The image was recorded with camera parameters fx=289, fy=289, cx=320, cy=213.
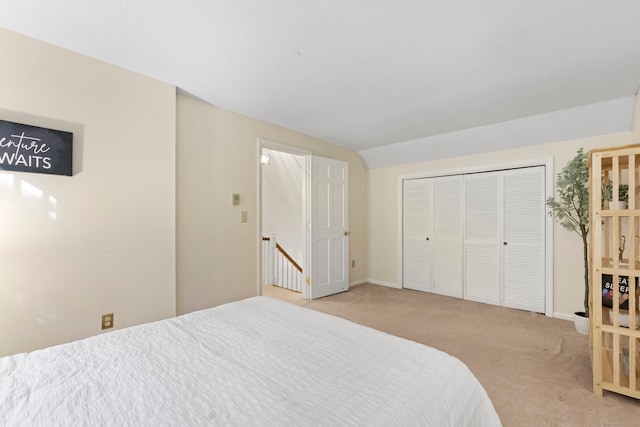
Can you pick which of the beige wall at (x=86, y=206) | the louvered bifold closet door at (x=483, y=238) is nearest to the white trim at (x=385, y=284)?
the louvered bifold closet door at (x=483, y=238)

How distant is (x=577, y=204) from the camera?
318cm

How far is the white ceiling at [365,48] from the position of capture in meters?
1.62

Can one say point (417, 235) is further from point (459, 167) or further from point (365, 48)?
point (365, 48)

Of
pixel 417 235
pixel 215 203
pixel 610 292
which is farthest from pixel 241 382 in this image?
pixel 417 235

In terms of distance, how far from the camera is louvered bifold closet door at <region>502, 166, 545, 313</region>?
Answer: 137 inches

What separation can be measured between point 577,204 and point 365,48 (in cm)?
298

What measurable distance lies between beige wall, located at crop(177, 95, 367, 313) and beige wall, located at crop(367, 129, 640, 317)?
219 centimetres

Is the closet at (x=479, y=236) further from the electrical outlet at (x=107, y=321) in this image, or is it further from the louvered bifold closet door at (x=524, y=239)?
the electrical outlet at (x=107, y=321)

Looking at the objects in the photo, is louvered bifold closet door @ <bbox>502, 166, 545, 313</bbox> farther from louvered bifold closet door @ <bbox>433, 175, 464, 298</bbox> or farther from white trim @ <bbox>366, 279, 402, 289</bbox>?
white trim @ <bbox>366, 279, 402, 289</bbox>

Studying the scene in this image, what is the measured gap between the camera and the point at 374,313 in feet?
11.5

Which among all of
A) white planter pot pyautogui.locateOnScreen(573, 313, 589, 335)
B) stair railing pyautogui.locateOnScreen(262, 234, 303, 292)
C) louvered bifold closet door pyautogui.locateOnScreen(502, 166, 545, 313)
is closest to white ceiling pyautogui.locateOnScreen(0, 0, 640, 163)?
louvered bifold closet door pyautogui.locateOnScreen(502, 166, 545, 313)

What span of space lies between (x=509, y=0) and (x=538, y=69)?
3.19 ft

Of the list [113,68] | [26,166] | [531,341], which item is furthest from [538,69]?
[26,166]

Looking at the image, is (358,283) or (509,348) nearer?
(509,348)
